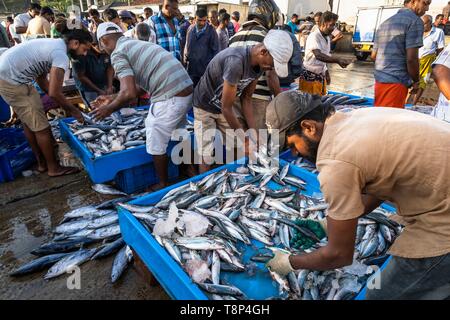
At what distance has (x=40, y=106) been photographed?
4.36 m

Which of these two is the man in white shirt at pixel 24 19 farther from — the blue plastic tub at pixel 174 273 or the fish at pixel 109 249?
the blue plastic tub at pixel 174 273

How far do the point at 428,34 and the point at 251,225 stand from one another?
819cm

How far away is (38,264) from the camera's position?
2.78m

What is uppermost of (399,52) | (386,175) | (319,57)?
(399,52)

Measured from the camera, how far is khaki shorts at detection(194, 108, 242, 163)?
379cm

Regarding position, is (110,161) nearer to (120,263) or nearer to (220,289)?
(120,263)

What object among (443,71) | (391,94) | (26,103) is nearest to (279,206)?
(443,71)

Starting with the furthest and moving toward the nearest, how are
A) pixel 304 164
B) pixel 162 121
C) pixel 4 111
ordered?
pixel 4 111
pixel 304 164
pixel 162 121

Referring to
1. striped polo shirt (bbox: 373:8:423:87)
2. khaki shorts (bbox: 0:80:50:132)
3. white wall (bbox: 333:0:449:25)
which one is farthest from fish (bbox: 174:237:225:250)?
white wall (bbox: 333:0:449:25)

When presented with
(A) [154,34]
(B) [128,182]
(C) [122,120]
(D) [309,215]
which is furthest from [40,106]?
(D) [309,215]

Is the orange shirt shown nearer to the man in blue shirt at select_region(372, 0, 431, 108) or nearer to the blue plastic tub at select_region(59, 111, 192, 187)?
the blue plastic tub at select_region(59, 111, 192, 187)

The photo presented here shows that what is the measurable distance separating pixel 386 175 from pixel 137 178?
3360 millimetres

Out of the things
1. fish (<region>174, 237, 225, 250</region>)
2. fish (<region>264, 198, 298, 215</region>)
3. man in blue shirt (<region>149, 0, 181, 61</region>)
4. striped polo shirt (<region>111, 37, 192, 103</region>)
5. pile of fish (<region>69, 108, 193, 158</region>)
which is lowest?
fish (<region>264, 198, 298, 215</region>)

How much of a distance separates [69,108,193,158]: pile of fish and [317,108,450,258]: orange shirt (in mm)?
3149
